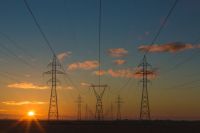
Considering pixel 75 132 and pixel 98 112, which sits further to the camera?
pixel 98 112

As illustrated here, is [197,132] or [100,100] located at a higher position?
[100,100]

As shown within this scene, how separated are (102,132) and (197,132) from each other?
1126 centimetres

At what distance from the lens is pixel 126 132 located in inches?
2039

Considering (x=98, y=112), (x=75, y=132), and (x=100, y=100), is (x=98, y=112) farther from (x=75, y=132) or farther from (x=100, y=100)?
(x=75, y=132)

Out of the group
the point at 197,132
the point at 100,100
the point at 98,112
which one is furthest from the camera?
the point at 98,112

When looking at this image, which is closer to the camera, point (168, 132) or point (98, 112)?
point (168, 132)

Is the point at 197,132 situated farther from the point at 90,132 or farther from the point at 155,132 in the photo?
the point at 90,132

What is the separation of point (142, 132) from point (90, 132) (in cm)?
638

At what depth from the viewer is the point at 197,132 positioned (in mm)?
50531

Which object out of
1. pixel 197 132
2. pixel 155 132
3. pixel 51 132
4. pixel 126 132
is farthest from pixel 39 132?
pixel 197 132

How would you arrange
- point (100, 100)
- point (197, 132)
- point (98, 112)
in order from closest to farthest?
1. point (197, 132)
2. point (100, 100)
3. point (98, 112)

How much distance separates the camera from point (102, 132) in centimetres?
5191

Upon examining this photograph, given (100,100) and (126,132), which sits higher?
(100,100)

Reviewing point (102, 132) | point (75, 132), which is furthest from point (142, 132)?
point (75, 132)
